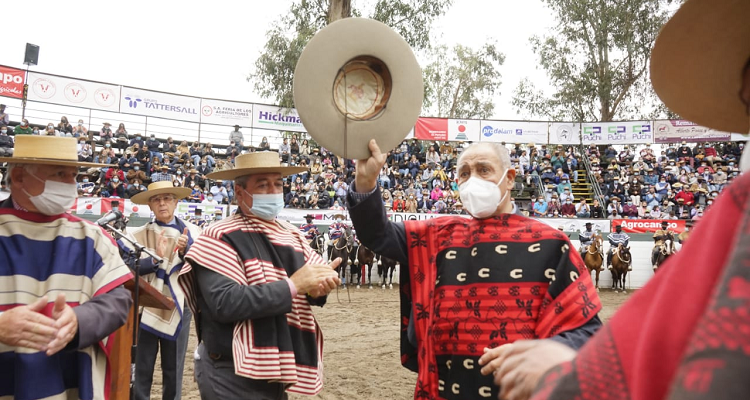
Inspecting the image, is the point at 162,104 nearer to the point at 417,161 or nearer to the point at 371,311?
the point at 417,161

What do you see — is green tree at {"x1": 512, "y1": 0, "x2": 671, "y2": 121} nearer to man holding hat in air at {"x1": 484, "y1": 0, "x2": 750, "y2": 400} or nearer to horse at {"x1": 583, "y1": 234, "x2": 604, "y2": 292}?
horse at {"x1": 583, "y1": 234, "x2": 604, "y2": 292}

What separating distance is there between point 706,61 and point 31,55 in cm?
2515

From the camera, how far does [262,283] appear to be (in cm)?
280

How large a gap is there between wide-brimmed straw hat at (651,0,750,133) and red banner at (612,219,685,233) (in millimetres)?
19217

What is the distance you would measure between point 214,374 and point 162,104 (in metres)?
22.1

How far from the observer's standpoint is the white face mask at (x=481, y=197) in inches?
102

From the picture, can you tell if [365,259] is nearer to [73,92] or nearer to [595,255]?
[595,255]

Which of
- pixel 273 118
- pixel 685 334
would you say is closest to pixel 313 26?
pixel 273 118

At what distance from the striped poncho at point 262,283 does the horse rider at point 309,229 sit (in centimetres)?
1370

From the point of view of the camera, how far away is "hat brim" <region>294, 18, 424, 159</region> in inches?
90.7

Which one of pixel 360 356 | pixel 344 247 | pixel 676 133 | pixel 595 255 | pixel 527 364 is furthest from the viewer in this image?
pixel 676 133

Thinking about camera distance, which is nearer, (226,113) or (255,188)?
(255,188)

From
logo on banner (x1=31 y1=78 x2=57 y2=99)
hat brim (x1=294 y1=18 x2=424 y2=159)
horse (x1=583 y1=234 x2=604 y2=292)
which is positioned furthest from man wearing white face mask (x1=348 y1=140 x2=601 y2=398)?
logo on banner (x1=31 y1=78 x2=57 y2=99)

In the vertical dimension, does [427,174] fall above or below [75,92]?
below
